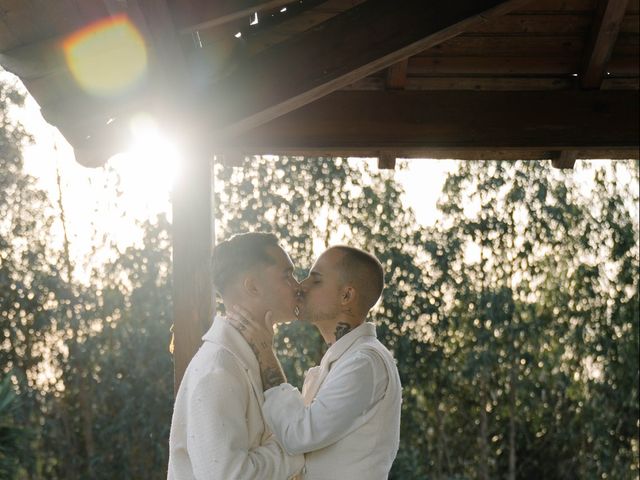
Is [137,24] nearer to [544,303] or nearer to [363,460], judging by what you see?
[363,460]

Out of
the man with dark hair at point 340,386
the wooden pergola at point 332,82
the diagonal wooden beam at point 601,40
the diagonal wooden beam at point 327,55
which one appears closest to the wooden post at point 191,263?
the wooden pergola at point 332,82

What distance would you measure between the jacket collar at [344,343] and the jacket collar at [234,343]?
250mm

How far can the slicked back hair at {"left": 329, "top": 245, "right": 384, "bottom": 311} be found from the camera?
9.32 ft

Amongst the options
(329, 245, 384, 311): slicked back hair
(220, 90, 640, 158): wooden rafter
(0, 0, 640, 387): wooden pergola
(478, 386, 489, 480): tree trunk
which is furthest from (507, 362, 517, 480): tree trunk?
(329, 245, 384, 311): slicked back hair

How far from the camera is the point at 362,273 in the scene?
112 inches

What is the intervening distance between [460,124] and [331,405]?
176 centimetres

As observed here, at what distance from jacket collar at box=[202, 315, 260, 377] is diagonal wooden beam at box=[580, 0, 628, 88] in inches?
73.8

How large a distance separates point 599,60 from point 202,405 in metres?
2.18

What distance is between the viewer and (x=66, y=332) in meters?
9.40

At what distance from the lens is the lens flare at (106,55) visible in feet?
8.88

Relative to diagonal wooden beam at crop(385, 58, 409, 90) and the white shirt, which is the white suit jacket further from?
diagonal wooden beam at crop(385, 58, 409, 90)

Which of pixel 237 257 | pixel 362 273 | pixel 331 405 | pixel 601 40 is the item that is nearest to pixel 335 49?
pixel 362 273

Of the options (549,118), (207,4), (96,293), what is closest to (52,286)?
(96,293)

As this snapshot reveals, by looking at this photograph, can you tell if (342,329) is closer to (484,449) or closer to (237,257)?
(237,257)
